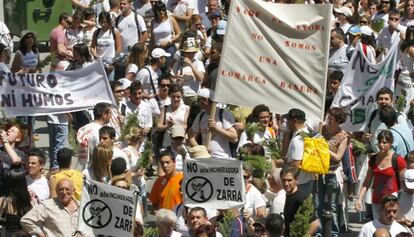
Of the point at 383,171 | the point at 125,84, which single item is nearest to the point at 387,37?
the point at 125,84

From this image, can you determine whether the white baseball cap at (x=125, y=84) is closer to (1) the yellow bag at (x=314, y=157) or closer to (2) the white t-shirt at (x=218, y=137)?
(2) the white t-shirt at (x=218, y=137)

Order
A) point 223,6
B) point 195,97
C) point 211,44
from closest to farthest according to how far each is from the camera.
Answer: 1. point 195,97
2. point 211,44
3. point 223,6

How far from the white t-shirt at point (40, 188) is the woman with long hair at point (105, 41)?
6.34 m

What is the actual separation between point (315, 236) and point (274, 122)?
3.88 m

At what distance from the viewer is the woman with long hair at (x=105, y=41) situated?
23.6m

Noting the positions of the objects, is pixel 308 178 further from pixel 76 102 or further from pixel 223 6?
pixel 223 6

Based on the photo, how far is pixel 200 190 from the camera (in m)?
16.7

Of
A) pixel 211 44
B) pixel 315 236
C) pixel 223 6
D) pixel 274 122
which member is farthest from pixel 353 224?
pixel 223 6

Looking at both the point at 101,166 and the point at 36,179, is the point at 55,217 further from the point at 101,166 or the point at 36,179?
the point at 36,179

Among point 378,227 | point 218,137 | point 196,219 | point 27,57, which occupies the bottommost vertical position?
point 378,227

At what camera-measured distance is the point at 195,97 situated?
2219cm

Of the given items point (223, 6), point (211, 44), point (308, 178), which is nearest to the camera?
point (308, 178)

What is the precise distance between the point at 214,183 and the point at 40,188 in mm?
1827

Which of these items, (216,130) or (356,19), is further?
(356,19)
